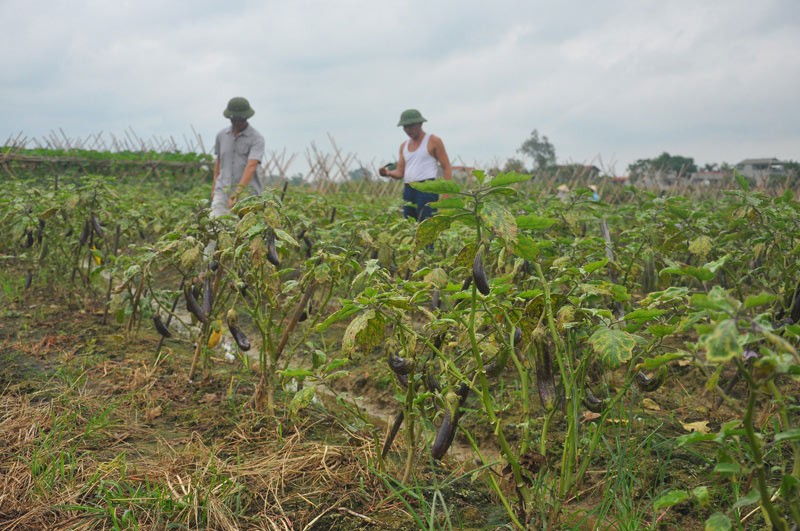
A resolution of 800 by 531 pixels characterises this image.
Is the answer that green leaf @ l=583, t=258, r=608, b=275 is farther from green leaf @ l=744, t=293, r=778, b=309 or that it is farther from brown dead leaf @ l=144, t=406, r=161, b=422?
brown dead leaf @ l=144, t=406, r=161, b=422

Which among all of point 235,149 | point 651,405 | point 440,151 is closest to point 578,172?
point 440,151

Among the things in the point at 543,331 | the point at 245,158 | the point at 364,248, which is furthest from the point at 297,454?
the point at 245,158

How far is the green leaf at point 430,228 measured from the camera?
1493 millimetres

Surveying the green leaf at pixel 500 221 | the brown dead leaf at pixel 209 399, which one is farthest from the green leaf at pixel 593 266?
the brown dead leaf at pixel 209 399

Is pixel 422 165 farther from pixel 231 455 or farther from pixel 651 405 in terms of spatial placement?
pixel 231 455

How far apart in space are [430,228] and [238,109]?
4372 mm

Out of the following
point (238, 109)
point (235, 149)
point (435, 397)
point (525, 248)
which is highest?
point (238, 109)

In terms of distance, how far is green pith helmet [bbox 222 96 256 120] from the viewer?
215 inches

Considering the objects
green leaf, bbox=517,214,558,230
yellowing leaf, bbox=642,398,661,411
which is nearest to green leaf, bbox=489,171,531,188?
green leaf, bbox=517,214,558,230

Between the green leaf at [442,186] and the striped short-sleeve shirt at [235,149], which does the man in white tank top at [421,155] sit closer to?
the striped short-sleeve shirt at [235,149]

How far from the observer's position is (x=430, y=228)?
60.6 inches

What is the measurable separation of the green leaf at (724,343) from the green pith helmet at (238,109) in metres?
5.01

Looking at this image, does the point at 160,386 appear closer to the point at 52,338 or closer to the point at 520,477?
the point at 52,338

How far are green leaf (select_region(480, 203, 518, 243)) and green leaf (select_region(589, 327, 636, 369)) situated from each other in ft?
0.91
